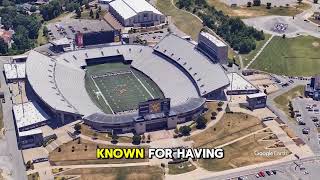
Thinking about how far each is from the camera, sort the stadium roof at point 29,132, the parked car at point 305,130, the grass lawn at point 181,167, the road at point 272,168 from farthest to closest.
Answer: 1. the parked car at point 305,130
2. the stadium roof at point 29,132
3. the grass lawn at point 181,167
4. the road at point 272,168

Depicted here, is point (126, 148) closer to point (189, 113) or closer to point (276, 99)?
point (189, 113)

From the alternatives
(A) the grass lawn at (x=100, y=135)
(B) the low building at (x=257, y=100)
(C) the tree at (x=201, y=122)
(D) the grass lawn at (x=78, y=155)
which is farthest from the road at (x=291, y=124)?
(A) the grass lawn at (x=100, y=135)

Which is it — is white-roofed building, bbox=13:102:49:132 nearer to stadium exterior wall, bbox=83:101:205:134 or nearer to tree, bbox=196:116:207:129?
stadium exterior wall, bbox=83:101:205:134

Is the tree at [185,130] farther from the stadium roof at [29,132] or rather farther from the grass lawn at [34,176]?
the grass lawn at [34,176]

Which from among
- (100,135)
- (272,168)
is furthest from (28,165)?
(272,168)

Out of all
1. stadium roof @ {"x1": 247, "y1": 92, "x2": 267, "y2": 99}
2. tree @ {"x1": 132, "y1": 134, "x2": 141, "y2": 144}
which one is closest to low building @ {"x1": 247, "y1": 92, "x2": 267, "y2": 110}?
stadium roof @ {"x1": 247, "y1": 92, "x2": 267, "y2": 99}

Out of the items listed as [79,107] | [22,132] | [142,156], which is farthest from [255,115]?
[22,132]

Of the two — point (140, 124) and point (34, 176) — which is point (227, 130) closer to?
point (140, 124)

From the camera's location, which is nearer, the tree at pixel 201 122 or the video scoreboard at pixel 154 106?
the video scoreboard at pixel 154 106
